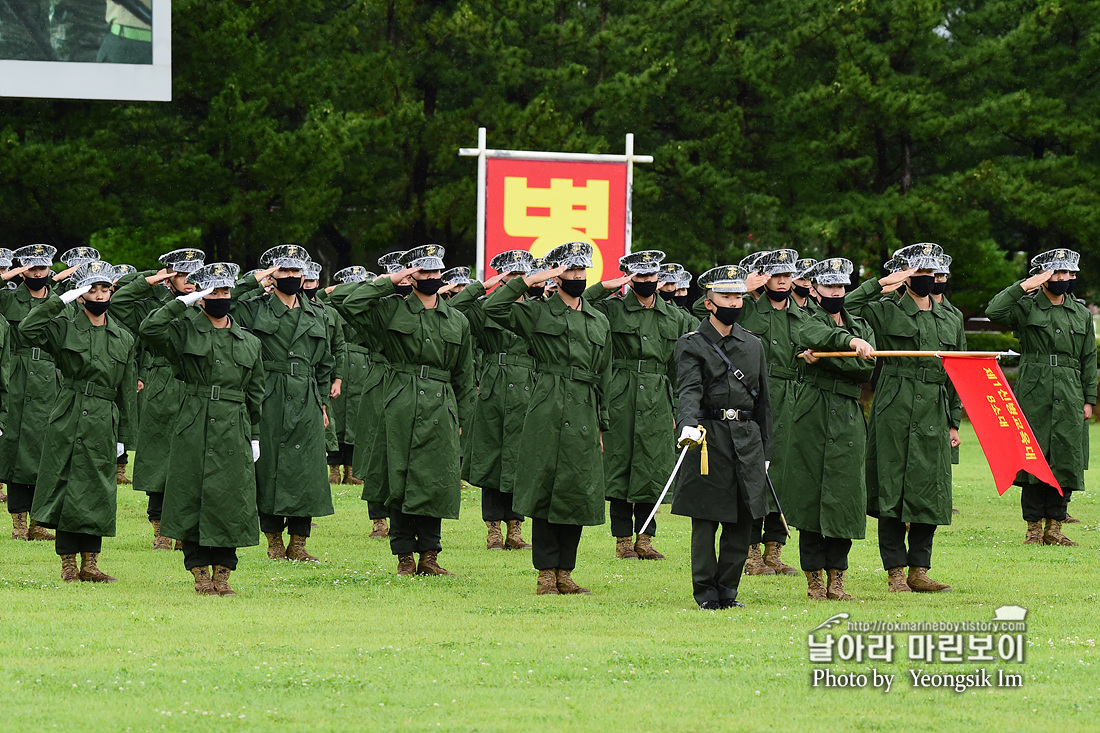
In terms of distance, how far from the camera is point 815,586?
9844 millimetres

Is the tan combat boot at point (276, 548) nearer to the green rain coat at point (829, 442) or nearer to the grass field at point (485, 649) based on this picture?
the grass field at point (485, 649)

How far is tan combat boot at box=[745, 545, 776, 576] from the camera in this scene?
11219mm

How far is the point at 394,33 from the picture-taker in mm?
29516

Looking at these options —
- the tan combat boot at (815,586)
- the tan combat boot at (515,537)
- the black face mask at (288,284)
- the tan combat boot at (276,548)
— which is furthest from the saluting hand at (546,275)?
the tan combat boot at (515,537)

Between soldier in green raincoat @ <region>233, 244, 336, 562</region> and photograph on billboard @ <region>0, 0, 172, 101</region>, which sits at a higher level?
photograph on billboard @ <region>0, 0, 172, 101</region>

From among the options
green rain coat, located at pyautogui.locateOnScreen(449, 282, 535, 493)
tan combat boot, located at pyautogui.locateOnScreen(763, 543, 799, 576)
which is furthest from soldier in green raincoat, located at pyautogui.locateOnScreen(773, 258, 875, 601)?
green rain coat, located at pyautogui.locateOnScreen(449, 282, 535, 493)

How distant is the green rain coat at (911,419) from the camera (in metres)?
9.98

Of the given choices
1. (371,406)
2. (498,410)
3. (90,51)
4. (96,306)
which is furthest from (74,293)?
(90,51)

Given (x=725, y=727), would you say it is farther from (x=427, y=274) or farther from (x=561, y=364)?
(x=427, y=274)

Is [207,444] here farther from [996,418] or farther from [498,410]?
[996,418]

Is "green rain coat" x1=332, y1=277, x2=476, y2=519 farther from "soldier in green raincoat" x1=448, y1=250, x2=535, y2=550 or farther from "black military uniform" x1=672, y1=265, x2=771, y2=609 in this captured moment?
"soldier in green raincoat" x1=448, y1=250, x2=535, y2=550

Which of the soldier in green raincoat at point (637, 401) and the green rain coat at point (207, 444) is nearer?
the green rain coat at point (207, 444)

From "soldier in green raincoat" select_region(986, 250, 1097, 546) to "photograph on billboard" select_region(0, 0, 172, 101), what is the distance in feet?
39.0

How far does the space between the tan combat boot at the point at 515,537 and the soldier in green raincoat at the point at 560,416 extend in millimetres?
2509
